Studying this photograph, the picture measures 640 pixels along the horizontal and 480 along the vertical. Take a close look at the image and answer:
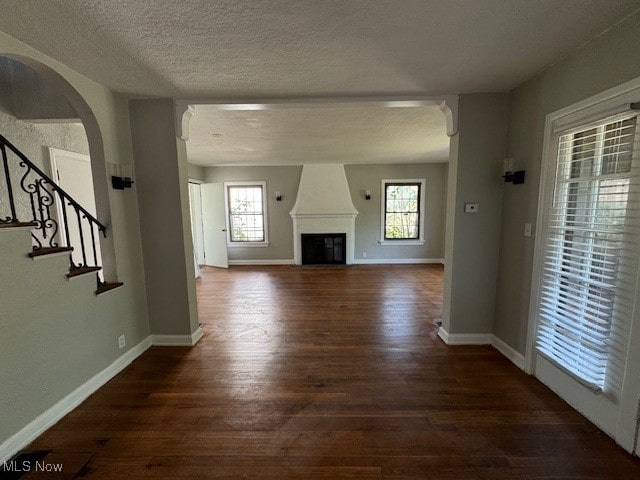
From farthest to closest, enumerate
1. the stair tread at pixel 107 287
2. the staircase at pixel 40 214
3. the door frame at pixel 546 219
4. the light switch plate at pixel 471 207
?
the light switch plate at pixel 471 207 → the stair tread at pixel 107 287 → the staircase at pixel 40 214 → the door frame at pixel 546 219

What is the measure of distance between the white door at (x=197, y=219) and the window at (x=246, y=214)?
64 cm

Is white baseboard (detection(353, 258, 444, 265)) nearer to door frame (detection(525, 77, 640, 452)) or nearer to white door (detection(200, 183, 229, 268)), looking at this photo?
white door (detection(200, 183, 229, 268))

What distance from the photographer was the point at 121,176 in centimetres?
234

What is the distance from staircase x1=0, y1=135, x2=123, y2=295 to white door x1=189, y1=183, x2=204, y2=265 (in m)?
2.71

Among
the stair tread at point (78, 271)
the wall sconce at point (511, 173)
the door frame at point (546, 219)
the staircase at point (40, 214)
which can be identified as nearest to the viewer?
the door frame at point (546, 219)

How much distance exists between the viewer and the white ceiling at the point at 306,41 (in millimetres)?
1356

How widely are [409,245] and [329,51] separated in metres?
5.54

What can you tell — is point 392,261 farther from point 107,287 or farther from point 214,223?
point 107,287

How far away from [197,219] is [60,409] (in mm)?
4725

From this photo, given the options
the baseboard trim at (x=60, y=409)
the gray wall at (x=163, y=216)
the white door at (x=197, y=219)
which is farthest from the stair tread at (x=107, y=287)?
the white door at (x=197, y=219)

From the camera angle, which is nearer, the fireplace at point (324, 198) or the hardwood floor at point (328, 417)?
the hardwood floor at point (328, 417)

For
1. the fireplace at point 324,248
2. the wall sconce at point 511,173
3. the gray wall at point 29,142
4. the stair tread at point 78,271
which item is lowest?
the fireplace at point 324,248

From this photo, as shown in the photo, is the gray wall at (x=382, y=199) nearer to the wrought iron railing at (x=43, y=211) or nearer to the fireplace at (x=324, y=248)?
the fireplace at (x=324, y=248)

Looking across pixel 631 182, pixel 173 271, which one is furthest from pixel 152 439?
pixel 631 182
